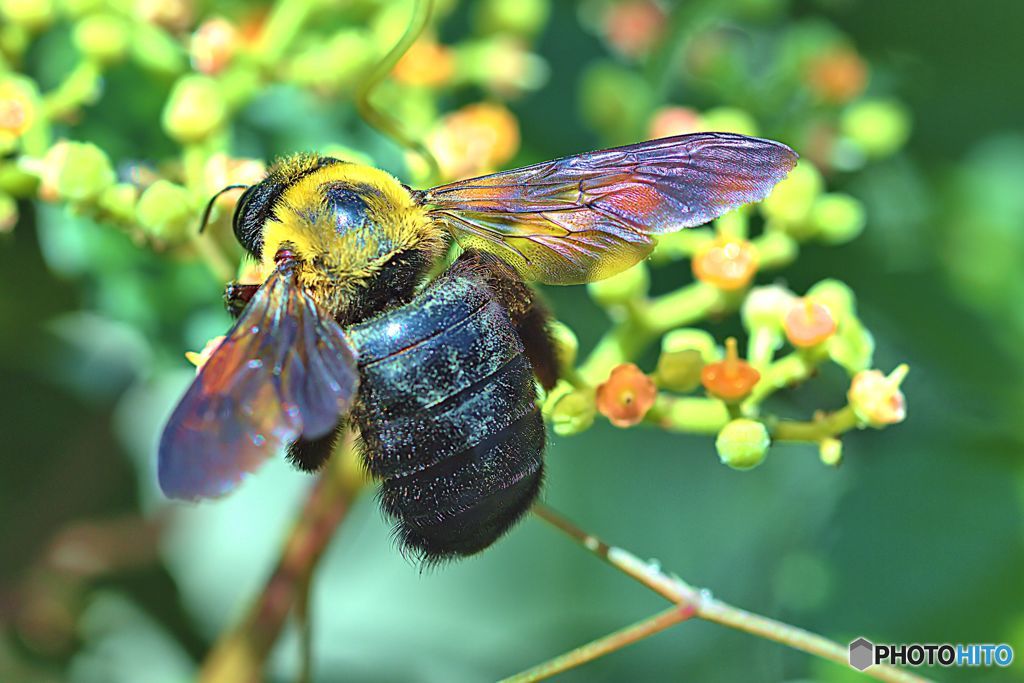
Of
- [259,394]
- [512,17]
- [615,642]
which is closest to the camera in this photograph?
[259,394]

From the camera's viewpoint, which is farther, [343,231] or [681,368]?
[681,368]

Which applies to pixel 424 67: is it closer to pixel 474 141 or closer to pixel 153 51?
pixel 474 141

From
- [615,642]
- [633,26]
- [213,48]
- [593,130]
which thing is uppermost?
[633,26]

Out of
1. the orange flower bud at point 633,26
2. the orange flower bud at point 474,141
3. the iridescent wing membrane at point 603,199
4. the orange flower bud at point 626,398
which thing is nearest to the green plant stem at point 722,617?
the orange flower bud at point 626,398

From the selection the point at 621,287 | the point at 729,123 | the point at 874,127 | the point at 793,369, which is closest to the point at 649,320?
the point at 621,287

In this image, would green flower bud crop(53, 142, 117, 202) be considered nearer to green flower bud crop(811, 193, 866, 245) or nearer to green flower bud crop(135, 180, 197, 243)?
green flower bud crop(135, 180, 197, 243)

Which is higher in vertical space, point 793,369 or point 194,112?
point 194,112
